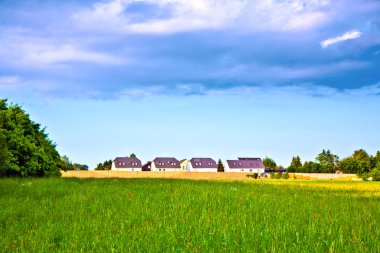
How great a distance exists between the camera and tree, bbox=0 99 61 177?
2852 centimetres

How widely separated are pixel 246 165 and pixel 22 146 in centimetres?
13472

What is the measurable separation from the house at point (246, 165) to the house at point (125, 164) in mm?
37051

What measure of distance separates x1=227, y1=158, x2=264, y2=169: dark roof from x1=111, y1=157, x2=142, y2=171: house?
37744 millimetres

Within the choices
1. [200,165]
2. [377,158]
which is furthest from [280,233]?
[200,165]

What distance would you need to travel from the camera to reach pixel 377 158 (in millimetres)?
112750

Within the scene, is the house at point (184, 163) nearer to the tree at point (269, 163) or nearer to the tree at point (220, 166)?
the tree at point (220, 166)

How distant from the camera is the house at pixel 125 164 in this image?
6009 inches

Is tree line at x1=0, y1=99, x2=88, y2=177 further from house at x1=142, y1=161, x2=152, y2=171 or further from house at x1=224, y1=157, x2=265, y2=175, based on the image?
house at x1=142, y1=161, x2=152, y2=171

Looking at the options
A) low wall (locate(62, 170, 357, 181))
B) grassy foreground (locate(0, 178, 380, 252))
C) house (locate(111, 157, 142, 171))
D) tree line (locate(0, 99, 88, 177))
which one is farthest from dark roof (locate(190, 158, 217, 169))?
grassy foreground (locate(0, 178, 380, 252))

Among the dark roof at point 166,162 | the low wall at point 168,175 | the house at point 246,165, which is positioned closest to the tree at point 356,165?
the low wall at point 168,175

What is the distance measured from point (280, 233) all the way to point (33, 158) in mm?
26192

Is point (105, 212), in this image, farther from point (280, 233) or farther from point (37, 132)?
point (37, 132)

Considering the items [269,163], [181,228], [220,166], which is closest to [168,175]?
[220,166]

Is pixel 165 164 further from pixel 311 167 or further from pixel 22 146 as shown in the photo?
pixel 22 146
